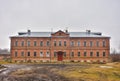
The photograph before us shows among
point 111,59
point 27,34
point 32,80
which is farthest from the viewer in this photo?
point 27,34

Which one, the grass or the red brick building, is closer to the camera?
the grass

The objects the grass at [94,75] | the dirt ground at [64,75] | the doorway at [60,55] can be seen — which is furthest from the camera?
the doorway at [60,55]

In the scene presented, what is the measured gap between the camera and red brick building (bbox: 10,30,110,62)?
64312 mm

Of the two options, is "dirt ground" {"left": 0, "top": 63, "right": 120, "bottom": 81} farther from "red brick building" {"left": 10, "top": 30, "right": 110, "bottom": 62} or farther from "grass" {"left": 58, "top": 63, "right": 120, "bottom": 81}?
"red brick building" {"left": 10, "top": 30, "right": 110, "bottom": 62}

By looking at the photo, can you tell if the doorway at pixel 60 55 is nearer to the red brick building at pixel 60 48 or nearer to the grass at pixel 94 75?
the red brick building at pixel 60 48

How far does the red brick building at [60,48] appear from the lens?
6431 centimetres

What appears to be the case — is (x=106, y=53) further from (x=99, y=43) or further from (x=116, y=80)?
(x=116, y=80)

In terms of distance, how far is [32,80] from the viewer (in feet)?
81.1

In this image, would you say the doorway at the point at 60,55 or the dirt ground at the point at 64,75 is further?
the doorway at the point at 60,55

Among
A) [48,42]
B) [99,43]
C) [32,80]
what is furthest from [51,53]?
[32,80]

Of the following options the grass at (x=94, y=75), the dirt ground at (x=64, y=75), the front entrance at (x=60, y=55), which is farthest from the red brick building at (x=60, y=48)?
the grass at (x=94, y=75)

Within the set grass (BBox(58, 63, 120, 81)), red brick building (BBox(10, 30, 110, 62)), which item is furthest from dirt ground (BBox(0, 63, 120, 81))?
red brick building (BBox(10, 30, 110, 62))

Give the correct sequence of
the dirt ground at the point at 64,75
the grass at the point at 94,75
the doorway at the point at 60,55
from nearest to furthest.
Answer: the dirt ground at the point at 64,75
the grass at the point at 94,75
the doorway at the point at 60,55

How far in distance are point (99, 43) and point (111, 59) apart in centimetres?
566
